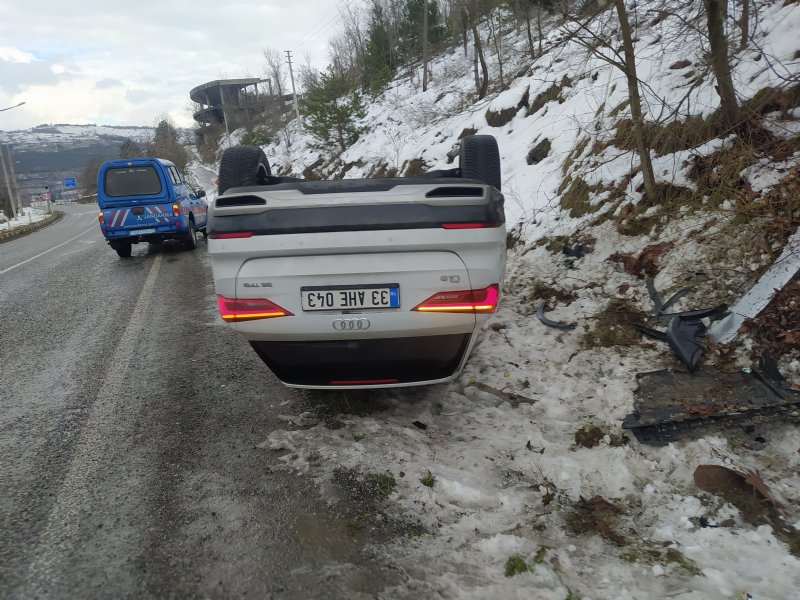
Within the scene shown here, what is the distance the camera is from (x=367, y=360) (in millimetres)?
2895

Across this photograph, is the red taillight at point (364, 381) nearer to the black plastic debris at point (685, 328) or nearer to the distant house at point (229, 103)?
the black plastic debris at point (685, 328)

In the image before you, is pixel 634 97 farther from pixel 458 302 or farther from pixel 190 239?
pixel 190 239

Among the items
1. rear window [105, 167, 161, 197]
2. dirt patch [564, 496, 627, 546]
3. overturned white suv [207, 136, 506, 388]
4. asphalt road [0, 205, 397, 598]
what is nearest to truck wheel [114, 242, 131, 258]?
rear window [105, 167, 161, 197]

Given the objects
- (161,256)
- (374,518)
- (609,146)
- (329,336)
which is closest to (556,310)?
(329,336)

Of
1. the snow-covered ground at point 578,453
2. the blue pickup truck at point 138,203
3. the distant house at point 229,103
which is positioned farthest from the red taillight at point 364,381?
the distant house at point 229,103

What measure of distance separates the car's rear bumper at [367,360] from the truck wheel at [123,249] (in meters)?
9.54

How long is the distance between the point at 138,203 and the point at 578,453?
1065 cm

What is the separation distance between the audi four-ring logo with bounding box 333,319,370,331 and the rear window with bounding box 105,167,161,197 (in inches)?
374

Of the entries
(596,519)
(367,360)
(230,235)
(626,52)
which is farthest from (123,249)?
(596,519)

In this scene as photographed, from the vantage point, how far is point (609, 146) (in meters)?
6.88

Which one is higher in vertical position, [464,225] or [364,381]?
[464,225]

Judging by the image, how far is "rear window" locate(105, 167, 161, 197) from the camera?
1062 cm

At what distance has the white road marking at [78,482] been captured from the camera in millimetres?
2053

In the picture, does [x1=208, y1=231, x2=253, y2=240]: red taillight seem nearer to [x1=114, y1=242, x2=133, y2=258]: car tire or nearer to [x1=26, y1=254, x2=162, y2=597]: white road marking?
[x1=26, y1=254, x2=162, y2=597]: white road marking
